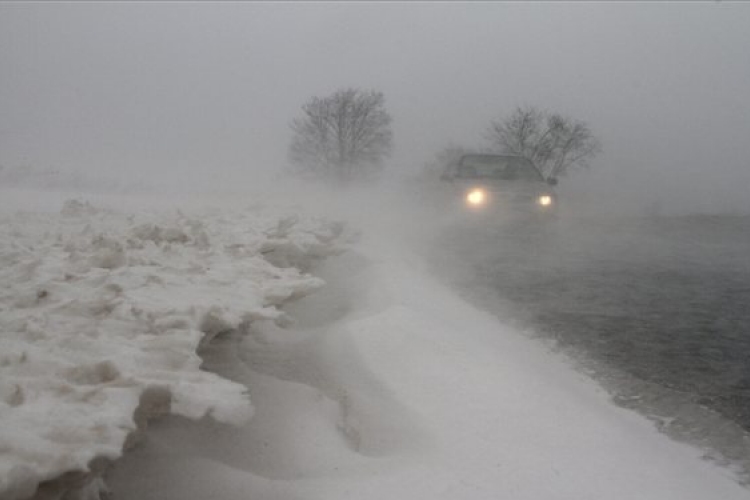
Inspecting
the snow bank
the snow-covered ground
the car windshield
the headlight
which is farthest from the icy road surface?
the car windshield

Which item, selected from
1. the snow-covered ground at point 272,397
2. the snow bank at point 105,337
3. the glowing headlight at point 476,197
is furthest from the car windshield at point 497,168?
the snow bank at point 105,337

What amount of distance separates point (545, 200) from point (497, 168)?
136cm

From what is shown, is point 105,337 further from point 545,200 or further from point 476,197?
point 545,200

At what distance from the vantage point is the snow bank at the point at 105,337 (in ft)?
4.80

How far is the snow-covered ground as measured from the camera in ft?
5.77

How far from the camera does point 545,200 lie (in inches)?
355

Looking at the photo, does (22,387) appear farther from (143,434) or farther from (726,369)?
(726,369)

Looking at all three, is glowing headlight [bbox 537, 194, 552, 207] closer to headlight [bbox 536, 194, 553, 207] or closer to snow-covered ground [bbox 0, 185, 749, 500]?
headlight [bbox 536, 194, 553, 207]

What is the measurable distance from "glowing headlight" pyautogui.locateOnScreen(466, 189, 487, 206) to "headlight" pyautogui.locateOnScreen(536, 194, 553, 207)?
0.82 m

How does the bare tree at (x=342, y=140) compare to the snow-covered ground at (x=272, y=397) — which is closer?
the snow-covered ground at (x=272, y=397)

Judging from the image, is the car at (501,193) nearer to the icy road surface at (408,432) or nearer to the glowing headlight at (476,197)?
the glowing headlight at (476,197)

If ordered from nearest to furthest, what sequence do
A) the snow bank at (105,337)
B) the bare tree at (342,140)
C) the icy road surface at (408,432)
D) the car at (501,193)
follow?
the snow bank at (105,337), the icy road surface at (408,432), the car at (501,193), the bare tree at (342,140)

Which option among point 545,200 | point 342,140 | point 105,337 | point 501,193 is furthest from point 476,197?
point 342,140

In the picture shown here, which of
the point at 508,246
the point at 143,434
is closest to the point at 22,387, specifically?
the point at 143,434
